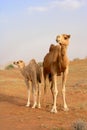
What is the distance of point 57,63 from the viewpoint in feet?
50.5

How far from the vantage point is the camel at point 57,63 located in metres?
14.7

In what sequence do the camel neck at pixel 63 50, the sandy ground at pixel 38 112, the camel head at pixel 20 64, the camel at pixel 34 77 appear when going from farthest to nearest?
the camel head at pixel 20 64 < the camel at pixel 34 77 < the camel neck at pixel 63 50 < the sandy ground at pixel 38 112

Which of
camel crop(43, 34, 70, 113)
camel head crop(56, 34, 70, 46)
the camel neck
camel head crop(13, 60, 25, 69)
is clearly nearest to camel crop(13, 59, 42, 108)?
camel crop(43, 34, 70, 113)

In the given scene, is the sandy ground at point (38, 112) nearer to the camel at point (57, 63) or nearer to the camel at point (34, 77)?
the camel at point (34, 77)

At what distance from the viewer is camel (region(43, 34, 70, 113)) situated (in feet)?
48.2

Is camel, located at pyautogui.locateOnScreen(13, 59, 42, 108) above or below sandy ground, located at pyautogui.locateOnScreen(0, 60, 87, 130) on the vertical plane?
above

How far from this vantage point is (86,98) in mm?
18891

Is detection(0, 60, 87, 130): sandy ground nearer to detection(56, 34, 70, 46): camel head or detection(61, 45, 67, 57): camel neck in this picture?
detection(61, 45, 67, 57): camel neck

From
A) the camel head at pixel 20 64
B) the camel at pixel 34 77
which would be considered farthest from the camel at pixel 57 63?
the camel head at pixel 20 64

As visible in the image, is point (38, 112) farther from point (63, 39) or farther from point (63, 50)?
point (63, 39)

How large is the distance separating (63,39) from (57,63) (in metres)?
1.05

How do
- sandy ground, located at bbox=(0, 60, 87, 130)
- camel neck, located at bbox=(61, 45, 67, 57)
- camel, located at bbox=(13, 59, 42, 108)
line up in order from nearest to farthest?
sandy ground, located at bbox=(0, 60, 87, 130)
camel neck, located at bbox=(61, 45, 67, 57)
camel, located at bbox=(13, 59, 42, 108)


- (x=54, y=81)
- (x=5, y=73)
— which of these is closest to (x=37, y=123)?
(x=54, y=81)

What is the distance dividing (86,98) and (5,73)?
1431 centimetres
